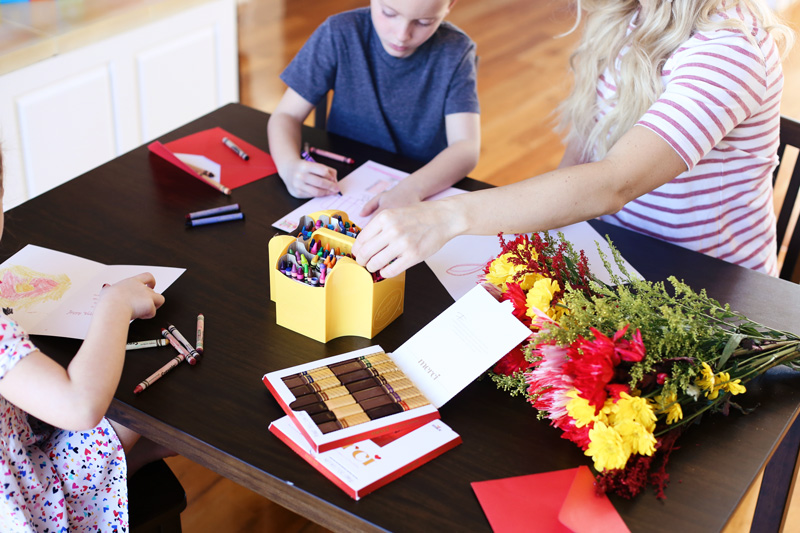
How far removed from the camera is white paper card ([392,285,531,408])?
0.98 m

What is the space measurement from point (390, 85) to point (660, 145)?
0.75 metres

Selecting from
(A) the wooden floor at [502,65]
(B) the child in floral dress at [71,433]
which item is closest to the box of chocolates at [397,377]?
(B) the child in floral dress at [71,433]

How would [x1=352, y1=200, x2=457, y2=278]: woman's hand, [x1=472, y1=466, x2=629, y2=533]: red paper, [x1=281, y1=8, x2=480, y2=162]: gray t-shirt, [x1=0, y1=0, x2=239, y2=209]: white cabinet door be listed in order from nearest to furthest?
1. [x1=472, y1=466, x2=629, y2=533]: red paper
2. [x1=352, y1=200, x2=457, y2=278]: woman's hand
3. [x1=281, y1=8, x2=480, y2=162]: gray t-shirt
4. [x1=0, y1=0, x2=239, y2=209]: white cabinet door

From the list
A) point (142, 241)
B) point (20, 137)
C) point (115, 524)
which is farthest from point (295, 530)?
point (20, 137)

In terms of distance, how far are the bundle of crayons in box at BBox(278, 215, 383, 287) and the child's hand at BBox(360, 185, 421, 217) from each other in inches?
8.7

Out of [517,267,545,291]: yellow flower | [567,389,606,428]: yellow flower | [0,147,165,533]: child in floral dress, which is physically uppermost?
[517,267,545,291]: yellow flower

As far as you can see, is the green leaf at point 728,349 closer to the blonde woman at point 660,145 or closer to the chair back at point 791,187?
the blonde woman at point 660,145

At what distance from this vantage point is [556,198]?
1.20 metres

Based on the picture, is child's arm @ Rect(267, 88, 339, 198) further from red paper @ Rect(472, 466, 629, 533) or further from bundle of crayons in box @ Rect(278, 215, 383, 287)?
red paper @ Rect(472, 466, 629, 533)

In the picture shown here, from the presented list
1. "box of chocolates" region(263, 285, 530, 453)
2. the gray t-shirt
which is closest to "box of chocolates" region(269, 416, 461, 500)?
"box of chocolates" region(263, 285, 530, 453)

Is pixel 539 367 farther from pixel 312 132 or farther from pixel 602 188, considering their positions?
pixel 312 132

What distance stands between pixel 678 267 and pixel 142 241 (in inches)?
36.4

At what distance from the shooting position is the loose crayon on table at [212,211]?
1.31m

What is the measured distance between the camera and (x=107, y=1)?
8.18 feet
